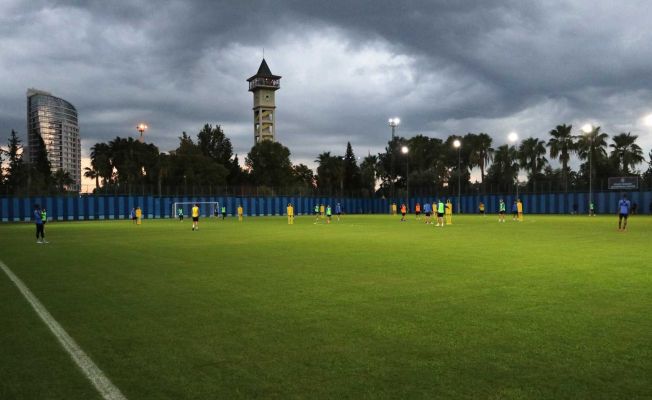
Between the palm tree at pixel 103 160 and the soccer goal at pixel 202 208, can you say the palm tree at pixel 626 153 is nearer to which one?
the soccer goal at pixel 202 208

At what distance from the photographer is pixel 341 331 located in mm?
6707

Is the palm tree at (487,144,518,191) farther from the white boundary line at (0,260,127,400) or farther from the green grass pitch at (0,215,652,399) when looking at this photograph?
the white boundary line at (0,260,127,400)

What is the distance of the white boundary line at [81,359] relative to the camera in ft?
15.4

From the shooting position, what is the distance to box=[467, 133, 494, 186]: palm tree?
282 ft

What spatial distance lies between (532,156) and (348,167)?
40543 millimetres

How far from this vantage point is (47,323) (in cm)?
730

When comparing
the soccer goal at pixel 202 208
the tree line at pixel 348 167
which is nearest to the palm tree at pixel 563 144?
the tree line at pixel 348 167

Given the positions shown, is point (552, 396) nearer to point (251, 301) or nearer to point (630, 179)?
point (251, 301)

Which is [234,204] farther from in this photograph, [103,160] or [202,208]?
[103,160]

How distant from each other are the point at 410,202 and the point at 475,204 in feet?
38.6

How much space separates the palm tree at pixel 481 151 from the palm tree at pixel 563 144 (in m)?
12.8

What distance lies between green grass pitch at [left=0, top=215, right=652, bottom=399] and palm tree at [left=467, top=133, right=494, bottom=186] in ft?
248

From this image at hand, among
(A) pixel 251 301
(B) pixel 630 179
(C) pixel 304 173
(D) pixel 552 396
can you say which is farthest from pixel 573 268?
(C) pixel 304 173

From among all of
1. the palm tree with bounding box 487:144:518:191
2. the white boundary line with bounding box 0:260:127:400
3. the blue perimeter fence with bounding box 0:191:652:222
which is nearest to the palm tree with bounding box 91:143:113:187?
the blue perimeter fence with bounding box 0:191:652:222
